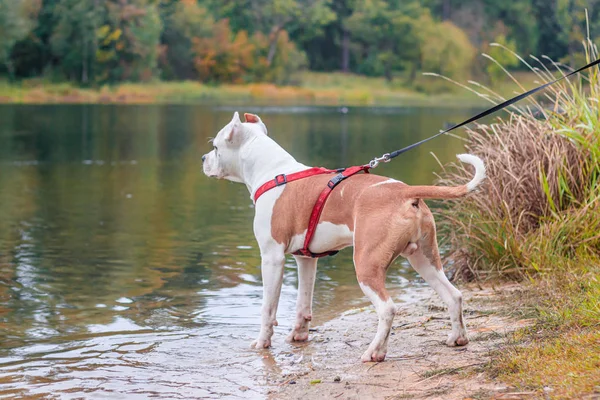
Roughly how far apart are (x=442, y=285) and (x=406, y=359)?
0.57 metres

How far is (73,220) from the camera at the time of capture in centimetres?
1403

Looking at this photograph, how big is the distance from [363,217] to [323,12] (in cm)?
9565

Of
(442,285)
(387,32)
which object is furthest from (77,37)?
(442,285)

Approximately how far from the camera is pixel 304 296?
6.63 metres

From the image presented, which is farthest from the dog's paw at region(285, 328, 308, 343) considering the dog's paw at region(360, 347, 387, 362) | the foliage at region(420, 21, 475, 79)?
the foliage at region(420, 21, 475, 79)

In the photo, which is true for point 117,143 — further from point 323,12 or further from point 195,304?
point 323,12

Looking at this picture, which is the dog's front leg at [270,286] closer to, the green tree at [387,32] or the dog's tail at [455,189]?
the dog's tail at [455,189]

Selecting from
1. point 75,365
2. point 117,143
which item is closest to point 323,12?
point 117,143

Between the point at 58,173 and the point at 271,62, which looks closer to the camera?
the point at 58,173

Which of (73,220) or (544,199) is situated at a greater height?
(544,199)

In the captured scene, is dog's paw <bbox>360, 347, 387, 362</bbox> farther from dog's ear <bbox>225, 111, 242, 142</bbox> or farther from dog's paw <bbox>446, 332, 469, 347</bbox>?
dog's ear <bbox>225, 111, 242, 142</bbox>

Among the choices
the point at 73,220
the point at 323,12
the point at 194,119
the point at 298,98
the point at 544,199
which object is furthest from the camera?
the point at 323,12

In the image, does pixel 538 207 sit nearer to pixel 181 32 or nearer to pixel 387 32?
pixel 181 32

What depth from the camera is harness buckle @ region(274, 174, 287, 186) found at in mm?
6285
